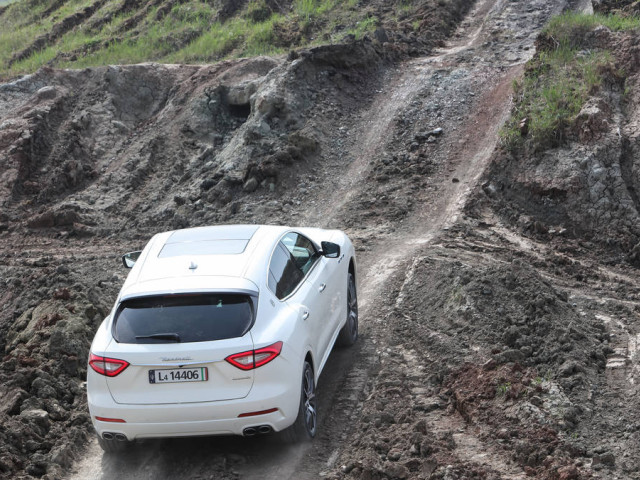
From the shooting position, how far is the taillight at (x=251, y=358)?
5.88 metres

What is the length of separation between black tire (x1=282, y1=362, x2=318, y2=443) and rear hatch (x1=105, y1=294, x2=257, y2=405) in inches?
25.7

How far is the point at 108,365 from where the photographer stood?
603 centimetres

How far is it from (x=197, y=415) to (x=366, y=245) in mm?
7167

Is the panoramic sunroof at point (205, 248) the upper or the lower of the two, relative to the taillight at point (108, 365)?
upper


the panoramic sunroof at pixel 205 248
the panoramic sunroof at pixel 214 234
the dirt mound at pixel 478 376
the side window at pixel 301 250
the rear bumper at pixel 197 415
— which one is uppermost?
the panoramic sunroof at pixel 205 248

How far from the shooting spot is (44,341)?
28.7 feet

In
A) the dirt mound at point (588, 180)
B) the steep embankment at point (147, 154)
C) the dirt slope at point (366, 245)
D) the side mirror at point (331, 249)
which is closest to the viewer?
the dirt slope at point (366, 245)

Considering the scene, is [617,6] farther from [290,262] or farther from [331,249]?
[290,262]

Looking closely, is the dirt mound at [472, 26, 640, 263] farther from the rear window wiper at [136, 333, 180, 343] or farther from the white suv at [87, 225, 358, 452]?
the rear window wiper at [136, 333, 180, 343]

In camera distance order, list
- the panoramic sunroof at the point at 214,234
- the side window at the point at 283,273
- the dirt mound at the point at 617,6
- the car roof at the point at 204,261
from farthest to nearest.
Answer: the dirt mound at the point at 617,6
the panoramic sunroof at the point at 214,234
the side window at the point at 283,273
the car roof at the point at 204,261

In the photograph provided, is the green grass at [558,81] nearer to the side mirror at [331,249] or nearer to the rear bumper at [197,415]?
the side mirror at [331,249]

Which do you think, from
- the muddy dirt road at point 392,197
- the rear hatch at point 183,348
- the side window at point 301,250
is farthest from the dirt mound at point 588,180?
the rear hatch at point 183,348

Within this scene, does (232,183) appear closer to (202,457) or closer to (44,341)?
(44,341)

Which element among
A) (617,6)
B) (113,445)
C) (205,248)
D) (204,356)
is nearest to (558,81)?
(617,6)
